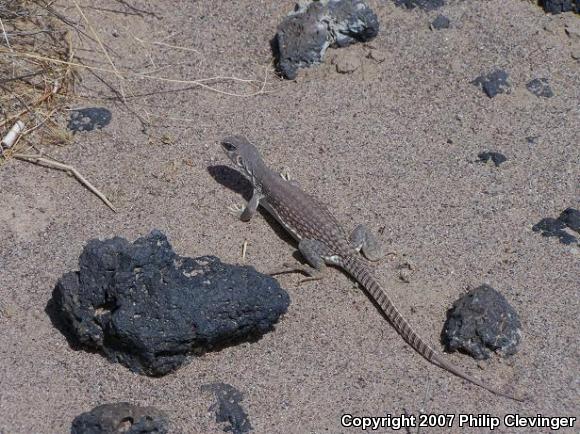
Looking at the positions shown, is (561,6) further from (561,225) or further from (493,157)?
(561,225)

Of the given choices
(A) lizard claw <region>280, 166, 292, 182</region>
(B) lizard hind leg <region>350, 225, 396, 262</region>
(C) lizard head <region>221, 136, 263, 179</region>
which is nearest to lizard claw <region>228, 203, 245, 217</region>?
(C) lizard head <region>221, 136, 263, 179</region>

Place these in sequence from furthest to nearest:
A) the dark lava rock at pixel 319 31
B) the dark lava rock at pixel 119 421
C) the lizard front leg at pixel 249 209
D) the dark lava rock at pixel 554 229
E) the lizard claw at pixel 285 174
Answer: the dark lava rock at pixel 319 31, the lizard claw at pixel 285 174, the lizard front leg at pixel 249 209, the dark lava rock at pixel 554 229, the dark lava rock at pixel 119 421

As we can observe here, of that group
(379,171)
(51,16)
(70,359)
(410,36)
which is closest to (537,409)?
(379,171)

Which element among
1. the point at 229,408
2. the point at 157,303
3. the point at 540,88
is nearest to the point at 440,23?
the point at 540,88

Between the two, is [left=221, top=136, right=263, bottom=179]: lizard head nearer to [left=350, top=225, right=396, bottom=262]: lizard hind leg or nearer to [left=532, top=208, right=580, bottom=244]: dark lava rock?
[left=350, top=225, right=396, bottom=262]: lizard hind leg

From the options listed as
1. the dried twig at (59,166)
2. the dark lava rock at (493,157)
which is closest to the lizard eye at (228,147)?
the dried twig at (59,166)

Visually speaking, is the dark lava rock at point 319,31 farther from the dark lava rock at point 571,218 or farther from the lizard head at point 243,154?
the dark lava rock at point 571,218

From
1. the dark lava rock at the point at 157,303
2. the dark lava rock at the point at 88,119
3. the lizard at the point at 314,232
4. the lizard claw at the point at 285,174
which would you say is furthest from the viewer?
the dark lava rock at the point at 88,119
